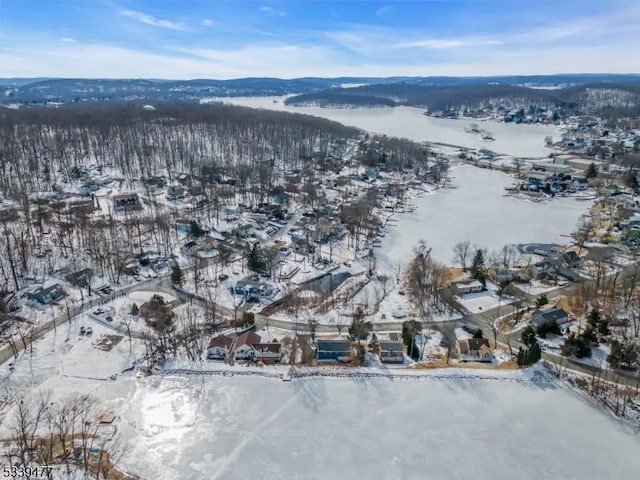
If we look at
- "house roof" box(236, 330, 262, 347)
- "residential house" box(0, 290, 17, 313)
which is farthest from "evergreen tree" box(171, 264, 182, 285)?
"residential house" box(0, 290, 17, 313)

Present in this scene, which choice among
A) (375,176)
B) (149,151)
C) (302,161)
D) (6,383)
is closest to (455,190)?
(375,176)

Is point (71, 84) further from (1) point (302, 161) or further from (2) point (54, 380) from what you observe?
(2) point (54, 380)

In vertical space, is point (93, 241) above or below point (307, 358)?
above

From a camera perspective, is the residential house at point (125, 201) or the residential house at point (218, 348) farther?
the residential house at point (125, 201)

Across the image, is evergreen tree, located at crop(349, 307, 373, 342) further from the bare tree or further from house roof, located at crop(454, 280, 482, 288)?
the bare tree

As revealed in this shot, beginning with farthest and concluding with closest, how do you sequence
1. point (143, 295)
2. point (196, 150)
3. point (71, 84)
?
point (71, 84) → point (196, 150) → point (143, 295)

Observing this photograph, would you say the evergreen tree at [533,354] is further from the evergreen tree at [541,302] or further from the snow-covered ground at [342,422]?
the evergreen tree at [541,302]

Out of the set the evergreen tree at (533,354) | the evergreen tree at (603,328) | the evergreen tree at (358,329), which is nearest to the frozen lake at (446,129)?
the evergreen tree at (603,328)
